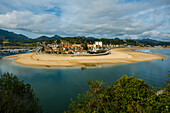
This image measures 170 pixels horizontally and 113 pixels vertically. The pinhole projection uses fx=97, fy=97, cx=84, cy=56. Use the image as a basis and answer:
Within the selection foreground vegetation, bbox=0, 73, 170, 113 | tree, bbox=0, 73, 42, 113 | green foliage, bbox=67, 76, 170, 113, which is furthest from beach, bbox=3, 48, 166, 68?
green foliage, bbox=67, 76, 170, 113

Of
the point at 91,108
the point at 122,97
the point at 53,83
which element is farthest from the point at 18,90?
the point at 53,83

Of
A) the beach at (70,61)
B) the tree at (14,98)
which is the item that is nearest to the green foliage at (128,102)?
the tree at (14,98)

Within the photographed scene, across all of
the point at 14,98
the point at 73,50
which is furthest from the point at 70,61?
the point at 14,98

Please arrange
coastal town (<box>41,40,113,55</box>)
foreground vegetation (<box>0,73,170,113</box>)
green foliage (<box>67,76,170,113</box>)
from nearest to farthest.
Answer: green foliage (<box>67,76,170,113</box>), foreground vegetation (<box>0,73,170,113</box>), coastal town (<box>41,40,113,55</box>)

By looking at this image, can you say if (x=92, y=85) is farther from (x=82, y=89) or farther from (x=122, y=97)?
(x=82, y=89)

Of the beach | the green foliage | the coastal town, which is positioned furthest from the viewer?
the coastal town

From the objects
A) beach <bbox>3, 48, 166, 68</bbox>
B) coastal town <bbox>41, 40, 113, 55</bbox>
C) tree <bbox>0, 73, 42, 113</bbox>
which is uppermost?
coastal town <bbox>41, 40, 113, 55</bbox>

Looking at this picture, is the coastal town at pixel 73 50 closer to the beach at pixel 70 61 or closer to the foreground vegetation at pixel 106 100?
the beach at pixel 70 61

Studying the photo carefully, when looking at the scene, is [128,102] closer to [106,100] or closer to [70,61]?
[106,100]

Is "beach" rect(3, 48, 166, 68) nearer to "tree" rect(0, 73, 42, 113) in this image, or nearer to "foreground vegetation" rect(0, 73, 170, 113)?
"tree" rect(0, 73, 42, 113)
